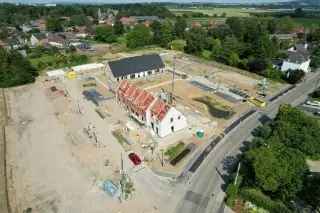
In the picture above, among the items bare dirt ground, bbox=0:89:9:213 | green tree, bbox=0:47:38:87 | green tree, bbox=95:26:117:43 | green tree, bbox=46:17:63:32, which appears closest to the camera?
bare dirt ground, bbox=0:89:9:213

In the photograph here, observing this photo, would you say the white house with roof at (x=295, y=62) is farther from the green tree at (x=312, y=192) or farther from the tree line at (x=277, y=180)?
the green tree at (x=312, y=192)

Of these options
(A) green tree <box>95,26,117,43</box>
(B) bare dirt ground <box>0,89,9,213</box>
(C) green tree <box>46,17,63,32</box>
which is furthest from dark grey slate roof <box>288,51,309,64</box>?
(C) green tree <box>46,17,63,32</box>

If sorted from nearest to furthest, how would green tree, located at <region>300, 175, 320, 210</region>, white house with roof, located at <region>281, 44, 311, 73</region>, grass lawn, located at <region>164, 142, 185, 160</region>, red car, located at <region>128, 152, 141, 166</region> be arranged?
green tree, located at <region>300, 175, 320, 210</region>, red car, located at <region>128, 152, 141, 166</region>, grass lawn, located at <region>164, 142, 185, 160</region>, white house with roof, located at <region>281, 44, 311, 73</region>

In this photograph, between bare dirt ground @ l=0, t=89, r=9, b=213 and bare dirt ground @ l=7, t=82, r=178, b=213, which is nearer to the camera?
bare dirt ground @ l=0, t=89, r=9, b=213

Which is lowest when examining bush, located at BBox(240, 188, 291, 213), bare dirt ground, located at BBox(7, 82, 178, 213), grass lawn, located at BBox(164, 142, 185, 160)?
bare dirt ground, located at BBox(7, 82, 178, 213)

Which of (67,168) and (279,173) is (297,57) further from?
(67,168)

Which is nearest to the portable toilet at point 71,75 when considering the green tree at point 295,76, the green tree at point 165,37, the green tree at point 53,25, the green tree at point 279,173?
the green tree at point 165,37

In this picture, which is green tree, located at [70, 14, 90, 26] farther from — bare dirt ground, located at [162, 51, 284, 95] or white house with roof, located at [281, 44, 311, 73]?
white house with roof, located at [281, 44, 311, 73]

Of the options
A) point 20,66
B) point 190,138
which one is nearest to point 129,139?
point 190,138

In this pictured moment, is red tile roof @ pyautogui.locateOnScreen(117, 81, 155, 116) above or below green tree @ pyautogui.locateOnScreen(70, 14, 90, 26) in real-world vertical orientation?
below
